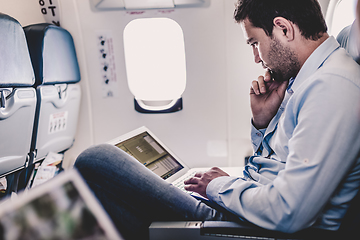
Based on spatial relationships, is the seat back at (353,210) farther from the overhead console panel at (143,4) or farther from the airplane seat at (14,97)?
the airplane seat at (14,97)

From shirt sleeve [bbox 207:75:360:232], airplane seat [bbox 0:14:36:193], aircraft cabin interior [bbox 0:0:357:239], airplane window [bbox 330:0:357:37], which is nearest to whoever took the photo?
shirt sleeve [bbox 207:75:360:232]

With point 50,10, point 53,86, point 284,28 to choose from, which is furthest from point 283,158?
point 50,10

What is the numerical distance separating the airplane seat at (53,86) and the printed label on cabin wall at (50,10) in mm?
220

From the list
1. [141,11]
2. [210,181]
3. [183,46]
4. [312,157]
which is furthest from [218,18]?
[312,157]

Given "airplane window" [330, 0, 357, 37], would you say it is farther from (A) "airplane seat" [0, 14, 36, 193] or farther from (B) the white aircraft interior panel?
(A) "airplane seat" [0, 14, 36, 193]

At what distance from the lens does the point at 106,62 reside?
2.37m

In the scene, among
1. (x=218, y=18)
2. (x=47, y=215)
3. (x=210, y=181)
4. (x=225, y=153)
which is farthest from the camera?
(x=225, y=153)

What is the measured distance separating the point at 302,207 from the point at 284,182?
0.09 meters

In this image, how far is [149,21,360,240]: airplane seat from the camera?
33.0 inches

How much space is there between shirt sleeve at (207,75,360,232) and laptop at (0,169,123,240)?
0.64m

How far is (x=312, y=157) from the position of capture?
80cm

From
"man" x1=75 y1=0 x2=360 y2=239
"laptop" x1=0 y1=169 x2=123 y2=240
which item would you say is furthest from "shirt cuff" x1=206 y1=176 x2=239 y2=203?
"laptop" x1=0 y1=169 x2=123 y2=240

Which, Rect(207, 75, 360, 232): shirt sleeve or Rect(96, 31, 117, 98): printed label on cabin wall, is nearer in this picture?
Rect(207, 75, 360, 232): shirt sleeve

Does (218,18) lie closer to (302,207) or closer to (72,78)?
(72,78)
